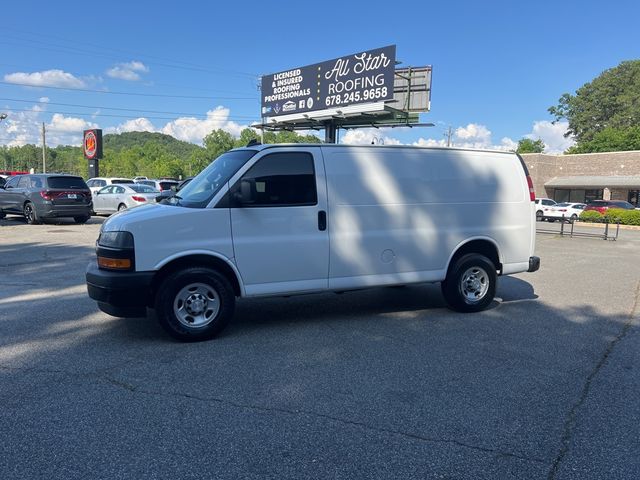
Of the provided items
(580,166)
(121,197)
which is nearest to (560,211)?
(580,166)

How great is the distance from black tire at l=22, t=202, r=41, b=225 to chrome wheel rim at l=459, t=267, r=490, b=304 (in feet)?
51.0

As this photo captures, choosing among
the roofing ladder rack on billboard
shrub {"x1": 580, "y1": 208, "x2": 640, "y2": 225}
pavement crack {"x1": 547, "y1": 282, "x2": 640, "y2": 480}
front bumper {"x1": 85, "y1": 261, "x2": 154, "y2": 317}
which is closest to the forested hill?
the roofing ladder rack on billboard

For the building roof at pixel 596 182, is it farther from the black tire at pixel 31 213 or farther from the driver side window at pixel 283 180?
the driver side window at pixel 283 180

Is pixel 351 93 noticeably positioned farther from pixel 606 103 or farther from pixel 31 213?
pixel 606 103

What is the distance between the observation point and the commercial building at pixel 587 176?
144ft

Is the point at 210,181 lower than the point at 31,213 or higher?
higher

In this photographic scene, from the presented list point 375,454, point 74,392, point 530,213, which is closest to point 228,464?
point 375,454

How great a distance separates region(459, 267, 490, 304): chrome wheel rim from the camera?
6621mm

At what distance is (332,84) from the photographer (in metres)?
29.2

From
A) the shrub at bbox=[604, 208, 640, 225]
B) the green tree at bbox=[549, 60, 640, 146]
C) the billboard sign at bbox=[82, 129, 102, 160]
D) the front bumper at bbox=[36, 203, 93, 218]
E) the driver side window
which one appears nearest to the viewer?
the driver side window

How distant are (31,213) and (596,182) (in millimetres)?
45094

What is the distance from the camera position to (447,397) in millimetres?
3977

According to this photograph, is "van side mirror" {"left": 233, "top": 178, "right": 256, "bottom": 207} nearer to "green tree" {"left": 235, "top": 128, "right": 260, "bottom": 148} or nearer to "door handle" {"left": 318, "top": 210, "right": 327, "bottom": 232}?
"door handle" {"left": 318, "top": 210, "right": 327, "bottom": 232}

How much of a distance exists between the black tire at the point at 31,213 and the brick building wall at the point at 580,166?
138ft
